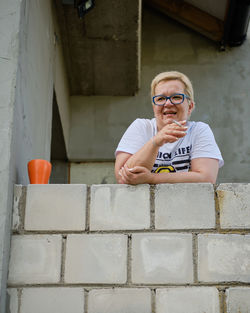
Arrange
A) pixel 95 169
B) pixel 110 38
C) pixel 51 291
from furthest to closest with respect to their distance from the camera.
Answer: pixel 95 169 < pixel 110 38 < pixel 51 291

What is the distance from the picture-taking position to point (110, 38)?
14.6 feet

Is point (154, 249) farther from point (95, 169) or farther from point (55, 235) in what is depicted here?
point (95, 169)

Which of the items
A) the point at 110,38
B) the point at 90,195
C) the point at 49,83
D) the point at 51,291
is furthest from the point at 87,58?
the point at 51,291

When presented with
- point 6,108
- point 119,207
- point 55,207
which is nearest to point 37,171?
point 55,207

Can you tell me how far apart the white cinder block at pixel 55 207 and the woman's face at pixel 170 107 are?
583mm

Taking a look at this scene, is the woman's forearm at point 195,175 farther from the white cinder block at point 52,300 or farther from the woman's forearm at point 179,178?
the white cinder block at point 52,300

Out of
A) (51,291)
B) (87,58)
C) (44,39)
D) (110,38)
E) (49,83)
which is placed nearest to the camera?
(51,291)

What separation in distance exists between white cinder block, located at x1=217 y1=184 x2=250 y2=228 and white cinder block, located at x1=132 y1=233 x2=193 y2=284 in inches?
7.7

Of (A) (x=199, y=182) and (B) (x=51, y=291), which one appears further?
(A) (x=199, y=182)

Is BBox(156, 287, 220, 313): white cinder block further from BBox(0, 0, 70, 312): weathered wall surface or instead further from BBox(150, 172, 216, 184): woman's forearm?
BBox(0, 0, 70, 312): weathered wall surface

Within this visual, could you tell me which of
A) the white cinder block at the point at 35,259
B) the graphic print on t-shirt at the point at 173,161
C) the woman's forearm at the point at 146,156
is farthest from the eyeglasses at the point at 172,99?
the white cinder block at the point at 35,259

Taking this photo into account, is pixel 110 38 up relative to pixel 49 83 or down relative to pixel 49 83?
up

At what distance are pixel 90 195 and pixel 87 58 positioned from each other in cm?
280

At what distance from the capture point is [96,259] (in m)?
2.14
